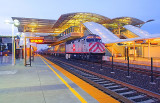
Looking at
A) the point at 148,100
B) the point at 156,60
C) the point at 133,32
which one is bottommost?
the point at 148,100

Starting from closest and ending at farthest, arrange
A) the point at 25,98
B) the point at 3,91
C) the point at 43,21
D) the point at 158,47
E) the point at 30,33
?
1. the point at 25,98
2. the point at 3,91
3. the point at 158,47
4. the point at 43,21
5. the point at 30,33

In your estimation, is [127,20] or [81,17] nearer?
[81,17]

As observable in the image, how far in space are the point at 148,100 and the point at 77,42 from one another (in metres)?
19.0

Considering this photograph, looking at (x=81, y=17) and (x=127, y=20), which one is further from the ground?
(x=81, y=17)

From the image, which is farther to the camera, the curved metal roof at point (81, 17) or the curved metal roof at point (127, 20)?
the curved metal roof at point (127, 20)

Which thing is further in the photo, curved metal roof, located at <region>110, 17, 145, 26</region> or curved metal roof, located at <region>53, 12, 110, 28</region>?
curved metal roof, located at <region>110, 17, 145, 26</region>

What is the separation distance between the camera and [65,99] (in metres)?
4.55

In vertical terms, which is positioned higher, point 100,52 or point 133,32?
point 133,32

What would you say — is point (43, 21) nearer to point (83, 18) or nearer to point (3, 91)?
point (83, 18)

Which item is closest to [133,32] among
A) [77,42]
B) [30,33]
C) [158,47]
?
[158,47]

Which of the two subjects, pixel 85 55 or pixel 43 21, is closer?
pixel 85 55

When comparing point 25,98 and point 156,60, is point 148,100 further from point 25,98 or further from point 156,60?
point 156,60

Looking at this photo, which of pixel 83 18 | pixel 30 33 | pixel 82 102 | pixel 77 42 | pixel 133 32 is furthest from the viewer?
pixel 30 33

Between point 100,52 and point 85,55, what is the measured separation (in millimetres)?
2141
